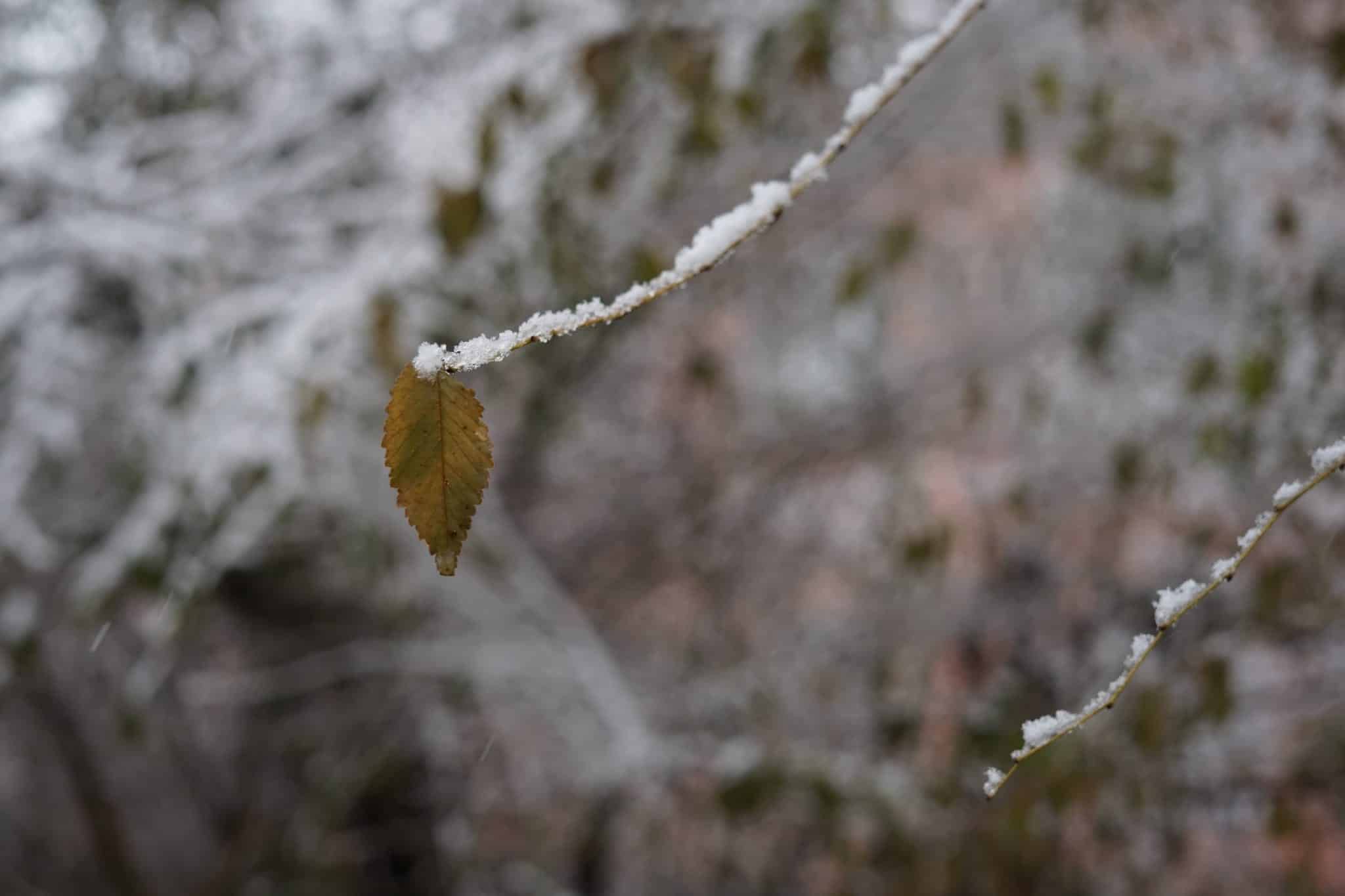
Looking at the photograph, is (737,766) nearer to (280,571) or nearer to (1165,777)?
(1165,777)

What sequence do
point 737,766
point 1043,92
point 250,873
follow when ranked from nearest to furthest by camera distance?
point 1043,92 → point 737,766 → point 250,873

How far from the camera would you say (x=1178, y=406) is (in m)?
2.39

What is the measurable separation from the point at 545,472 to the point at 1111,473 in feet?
5.96

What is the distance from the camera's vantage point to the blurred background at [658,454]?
1.82 metres

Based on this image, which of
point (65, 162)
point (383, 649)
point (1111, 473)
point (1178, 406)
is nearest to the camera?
point (65, 162)

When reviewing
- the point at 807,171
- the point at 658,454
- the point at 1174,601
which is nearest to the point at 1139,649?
the point at 1174,601

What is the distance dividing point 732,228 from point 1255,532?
29cm

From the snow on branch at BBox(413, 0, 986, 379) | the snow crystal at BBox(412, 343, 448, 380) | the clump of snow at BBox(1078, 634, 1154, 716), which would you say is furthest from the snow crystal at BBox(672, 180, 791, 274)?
the clump of snow at BBox(1078, 634, 1154, 716)

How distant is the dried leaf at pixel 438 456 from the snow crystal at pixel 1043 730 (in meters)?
0.28

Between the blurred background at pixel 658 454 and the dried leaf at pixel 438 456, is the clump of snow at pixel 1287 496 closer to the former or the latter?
the dried leaf at pixel 438 456

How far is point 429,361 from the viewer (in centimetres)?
41

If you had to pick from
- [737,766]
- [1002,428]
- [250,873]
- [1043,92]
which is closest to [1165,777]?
[737,766]

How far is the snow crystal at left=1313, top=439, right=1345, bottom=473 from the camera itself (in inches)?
18.2

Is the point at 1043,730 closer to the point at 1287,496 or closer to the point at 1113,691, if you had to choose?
the point at 1113,691
